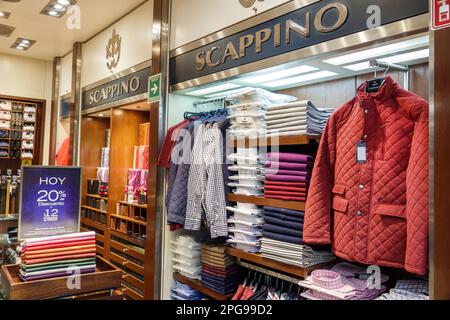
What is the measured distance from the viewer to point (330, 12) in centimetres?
200

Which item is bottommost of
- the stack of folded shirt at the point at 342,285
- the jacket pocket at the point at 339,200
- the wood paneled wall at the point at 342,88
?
the stack of folded shirt at the point at 342,285

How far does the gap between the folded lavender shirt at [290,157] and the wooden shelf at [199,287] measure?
1056 mm

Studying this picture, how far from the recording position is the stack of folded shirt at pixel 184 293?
3.07 metres

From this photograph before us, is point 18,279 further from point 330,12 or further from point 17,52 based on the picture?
point 17,52

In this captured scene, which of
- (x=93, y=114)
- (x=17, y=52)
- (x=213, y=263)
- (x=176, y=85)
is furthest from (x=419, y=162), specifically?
(x=17, y=52)

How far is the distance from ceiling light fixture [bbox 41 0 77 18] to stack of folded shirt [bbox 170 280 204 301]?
3.07 metres

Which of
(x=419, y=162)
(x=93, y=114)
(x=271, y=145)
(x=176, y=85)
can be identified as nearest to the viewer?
(x=419, y=162)

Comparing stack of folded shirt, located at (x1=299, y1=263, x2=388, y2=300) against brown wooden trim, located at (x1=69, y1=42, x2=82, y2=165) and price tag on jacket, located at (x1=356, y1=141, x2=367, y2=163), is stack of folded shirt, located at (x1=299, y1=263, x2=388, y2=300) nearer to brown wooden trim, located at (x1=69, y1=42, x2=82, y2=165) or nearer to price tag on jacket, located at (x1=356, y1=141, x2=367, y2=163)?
price tag on jacket, located at (x1=356, y1=141, x2=367, y2=163)

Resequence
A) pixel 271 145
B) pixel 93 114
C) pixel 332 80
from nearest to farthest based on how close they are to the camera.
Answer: pixel 271 145
pixel 332 80
pixel 93 114

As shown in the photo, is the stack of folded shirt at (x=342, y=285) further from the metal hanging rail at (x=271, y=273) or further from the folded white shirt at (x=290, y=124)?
the folded white shirt at (x=290, y=124)

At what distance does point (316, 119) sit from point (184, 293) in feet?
5.88

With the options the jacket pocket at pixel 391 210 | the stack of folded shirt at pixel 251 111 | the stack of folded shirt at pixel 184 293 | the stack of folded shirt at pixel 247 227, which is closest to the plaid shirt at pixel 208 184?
the stack of folded shirt at pixel 247 227
